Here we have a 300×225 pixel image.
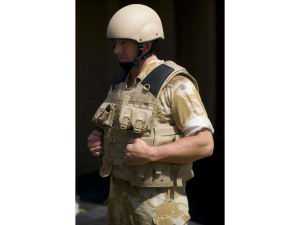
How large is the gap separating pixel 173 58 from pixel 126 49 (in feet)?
15.4

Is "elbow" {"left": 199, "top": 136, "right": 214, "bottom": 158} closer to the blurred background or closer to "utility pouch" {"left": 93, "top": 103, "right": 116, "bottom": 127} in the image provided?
"utility pouch" {"left": 93, "top": 103, "right": 116, "bottom": 127}

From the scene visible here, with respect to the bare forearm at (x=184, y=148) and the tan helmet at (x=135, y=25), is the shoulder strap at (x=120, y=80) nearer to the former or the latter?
the tan helmet at (x=135, y=25)

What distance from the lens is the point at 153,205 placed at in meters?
Answer: 2.40

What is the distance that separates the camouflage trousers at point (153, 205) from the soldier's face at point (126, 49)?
583 mm

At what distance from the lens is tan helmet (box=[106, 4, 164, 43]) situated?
2352 millimetres

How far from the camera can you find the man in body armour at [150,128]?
230 cm

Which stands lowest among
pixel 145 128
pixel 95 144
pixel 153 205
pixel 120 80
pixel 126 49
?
pixel 153 205

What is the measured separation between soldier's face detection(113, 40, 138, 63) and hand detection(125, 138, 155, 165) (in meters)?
0.40

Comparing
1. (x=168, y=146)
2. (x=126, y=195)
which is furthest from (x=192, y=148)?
(x=126, y=195)

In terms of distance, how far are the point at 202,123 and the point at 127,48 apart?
0.49 m

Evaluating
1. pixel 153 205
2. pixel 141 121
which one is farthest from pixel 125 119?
pixel 153 205

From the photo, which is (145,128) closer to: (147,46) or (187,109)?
(187,109)

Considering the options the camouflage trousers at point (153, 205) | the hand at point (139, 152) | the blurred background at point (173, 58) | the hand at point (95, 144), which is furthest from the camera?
the blurred background at point (173, 58)

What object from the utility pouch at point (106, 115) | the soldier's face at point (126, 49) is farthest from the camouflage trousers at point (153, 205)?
the soldier's face at point (126, 49)
